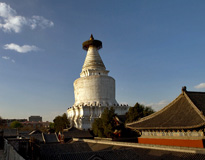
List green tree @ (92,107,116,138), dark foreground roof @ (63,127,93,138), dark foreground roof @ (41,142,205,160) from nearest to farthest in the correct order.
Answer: dark foreground roof @ (41,142,205,160) < green tree @ (92,107,116,138) < dark foreground roof @ (63,127,93,138)

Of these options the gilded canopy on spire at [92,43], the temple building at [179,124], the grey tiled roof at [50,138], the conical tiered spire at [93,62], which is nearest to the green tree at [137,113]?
the temple building at [179,124]

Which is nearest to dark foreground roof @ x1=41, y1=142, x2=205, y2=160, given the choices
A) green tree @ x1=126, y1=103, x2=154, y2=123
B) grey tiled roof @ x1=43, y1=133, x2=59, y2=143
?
green tree @ x1=126, y1=103, x2=154, y2=123

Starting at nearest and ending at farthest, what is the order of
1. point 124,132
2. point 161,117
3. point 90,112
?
point 161,117 < point 124,132 < point 90,112

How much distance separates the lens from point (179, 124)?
1573 cm

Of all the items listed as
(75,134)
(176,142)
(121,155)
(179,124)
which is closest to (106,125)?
(75,134)

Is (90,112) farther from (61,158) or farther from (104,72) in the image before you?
(61,158)

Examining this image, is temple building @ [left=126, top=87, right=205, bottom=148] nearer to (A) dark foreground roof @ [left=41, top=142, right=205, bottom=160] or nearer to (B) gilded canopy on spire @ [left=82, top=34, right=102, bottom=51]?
(A) dark foreground roof @ [left=41, top=142, right=205, bottom=160]

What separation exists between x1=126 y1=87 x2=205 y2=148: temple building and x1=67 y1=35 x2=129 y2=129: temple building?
2819 cm

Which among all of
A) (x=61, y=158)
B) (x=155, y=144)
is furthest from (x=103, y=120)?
(x=61, y=158)

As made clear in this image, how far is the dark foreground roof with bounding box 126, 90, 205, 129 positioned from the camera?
49.4 ft

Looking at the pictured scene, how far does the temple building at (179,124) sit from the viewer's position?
14898mm

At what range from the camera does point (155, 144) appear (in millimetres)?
18453

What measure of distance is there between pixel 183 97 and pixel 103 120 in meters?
16.3

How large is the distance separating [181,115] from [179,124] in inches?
52.3
